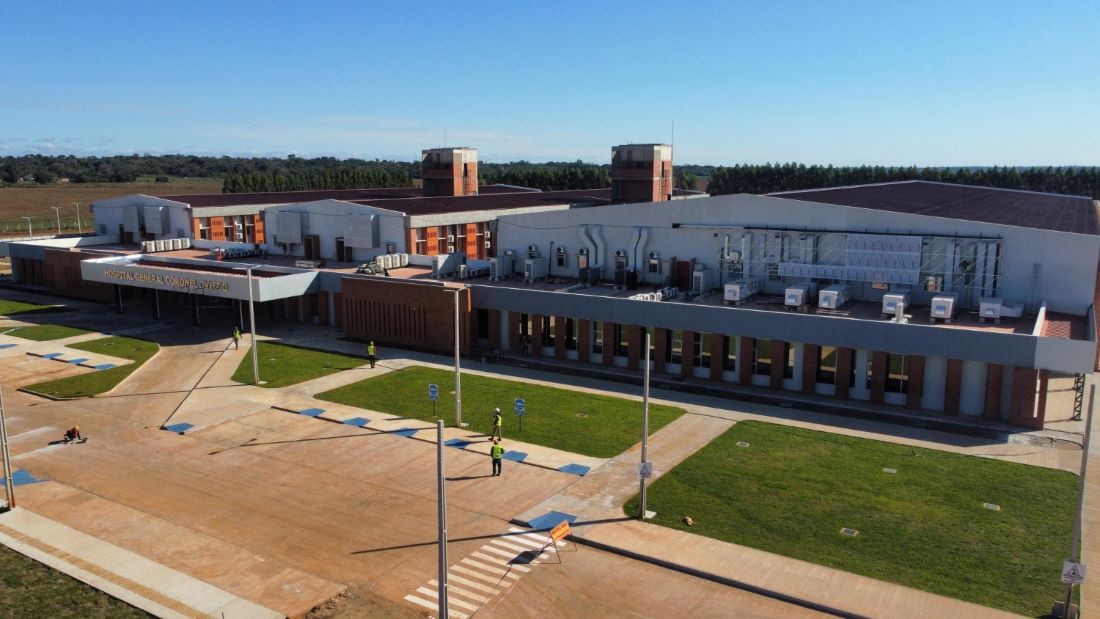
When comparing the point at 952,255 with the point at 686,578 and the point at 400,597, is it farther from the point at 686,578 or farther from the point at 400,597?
the point at 400,597

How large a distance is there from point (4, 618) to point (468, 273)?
3644 centimetres

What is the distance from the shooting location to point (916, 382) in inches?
1438

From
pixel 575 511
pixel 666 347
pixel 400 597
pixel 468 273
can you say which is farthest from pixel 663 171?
pixel 400 597

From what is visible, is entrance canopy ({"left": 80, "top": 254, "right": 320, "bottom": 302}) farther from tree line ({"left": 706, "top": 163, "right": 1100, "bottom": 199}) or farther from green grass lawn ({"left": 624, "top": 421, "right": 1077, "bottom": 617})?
tree line ({"left": 706, "top": 163, "right": 1100, "bottom": 199})

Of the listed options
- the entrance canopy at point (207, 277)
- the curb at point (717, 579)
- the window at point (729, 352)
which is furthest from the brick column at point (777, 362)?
the entrance canopy at point (207, 277)

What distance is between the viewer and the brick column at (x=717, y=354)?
41250mm

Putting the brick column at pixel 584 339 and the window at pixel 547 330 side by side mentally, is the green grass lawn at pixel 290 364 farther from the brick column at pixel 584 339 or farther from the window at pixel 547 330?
the brick column at pixel 584 339

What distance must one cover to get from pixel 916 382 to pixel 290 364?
32455 millimetres

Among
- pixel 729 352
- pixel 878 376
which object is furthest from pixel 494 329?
pixel 878 376

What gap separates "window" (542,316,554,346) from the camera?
4709 centimetres

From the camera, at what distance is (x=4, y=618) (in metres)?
19.2

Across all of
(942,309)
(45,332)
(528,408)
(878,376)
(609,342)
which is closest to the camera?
(528,408)

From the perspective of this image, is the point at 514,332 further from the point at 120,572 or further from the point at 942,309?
the point at 120,572

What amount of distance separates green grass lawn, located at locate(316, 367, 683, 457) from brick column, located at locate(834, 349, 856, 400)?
804cm
